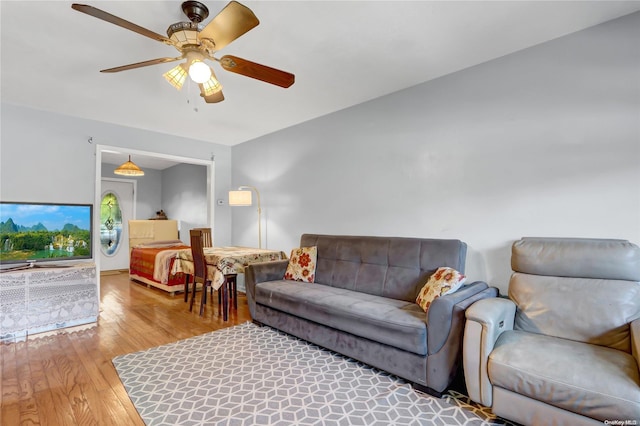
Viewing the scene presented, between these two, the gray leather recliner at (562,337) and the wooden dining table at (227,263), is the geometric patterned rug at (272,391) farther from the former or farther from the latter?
the wooden dining table at (227,263)

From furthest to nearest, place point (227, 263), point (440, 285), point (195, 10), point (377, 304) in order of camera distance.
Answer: point (227, 263), point (377, 304), point (440, 285), point (195, 10)

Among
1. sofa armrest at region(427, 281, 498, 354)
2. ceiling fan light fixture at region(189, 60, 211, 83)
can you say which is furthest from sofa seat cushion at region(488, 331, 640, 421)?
ceiling fan light fixture at region(189, 60, 211, 83)

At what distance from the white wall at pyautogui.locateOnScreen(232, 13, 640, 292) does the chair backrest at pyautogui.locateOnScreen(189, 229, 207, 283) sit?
157 centimetres

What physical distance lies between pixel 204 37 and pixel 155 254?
4.40m

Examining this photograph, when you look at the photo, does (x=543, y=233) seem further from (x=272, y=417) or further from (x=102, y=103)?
(x=102, y=103)

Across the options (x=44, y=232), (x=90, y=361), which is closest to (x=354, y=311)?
(x=90, y=361)

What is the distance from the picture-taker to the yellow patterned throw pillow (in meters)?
2.21

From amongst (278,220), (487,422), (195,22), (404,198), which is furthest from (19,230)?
(487,422)

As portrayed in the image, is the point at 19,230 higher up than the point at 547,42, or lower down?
lower down

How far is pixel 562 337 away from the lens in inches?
74.8

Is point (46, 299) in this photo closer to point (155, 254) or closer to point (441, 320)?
point (155, 254)

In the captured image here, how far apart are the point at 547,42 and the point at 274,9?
2018mm

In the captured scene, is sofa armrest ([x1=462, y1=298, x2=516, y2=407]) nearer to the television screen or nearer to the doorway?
the television screen

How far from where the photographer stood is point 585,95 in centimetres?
215
